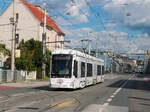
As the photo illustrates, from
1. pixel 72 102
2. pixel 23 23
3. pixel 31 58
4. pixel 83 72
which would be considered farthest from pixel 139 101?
pixel 23 23

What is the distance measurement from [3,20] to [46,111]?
5232cm

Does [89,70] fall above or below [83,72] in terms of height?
above

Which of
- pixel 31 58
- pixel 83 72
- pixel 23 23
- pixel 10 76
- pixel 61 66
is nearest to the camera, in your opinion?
Answer: pixel 61 66

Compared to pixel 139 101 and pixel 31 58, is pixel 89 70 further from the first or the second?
pixel 31 58

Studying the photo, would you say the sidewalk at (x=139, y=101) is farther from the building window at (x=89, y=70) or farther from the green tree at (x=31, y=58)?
the green tree at (x=31, y=58)

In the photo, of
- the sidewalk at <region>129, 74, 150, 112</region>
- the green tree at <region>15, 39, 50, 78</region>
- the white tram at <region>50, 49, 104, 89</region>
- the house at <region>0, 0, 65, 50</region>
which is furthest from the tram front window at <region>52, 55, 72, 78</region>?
the house at <region>0, 0, 65, 50</region>

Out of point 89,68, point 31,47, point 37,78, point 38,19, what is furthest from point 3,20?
point 89,68

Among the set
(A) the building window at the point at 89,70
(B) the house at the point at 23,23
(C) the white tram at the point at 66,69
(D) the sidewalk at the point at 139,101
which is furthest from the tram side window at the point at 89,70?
(B) the house at the point at 23,23

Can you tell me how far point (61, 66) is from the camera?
19859mm

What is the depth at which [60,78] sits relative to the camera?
19.5 meters

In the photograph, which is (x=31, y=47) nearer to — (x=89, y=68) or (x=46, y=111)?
(x=89, y=68)

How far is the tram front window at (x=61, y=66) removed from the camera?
19594 mm

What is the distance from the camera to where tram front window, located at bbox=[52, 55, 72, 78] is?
1959cm

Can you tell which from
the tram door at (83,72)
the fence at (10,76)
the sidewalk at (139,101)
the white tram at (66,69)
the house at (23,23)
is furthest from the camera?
the house at (23,23)
